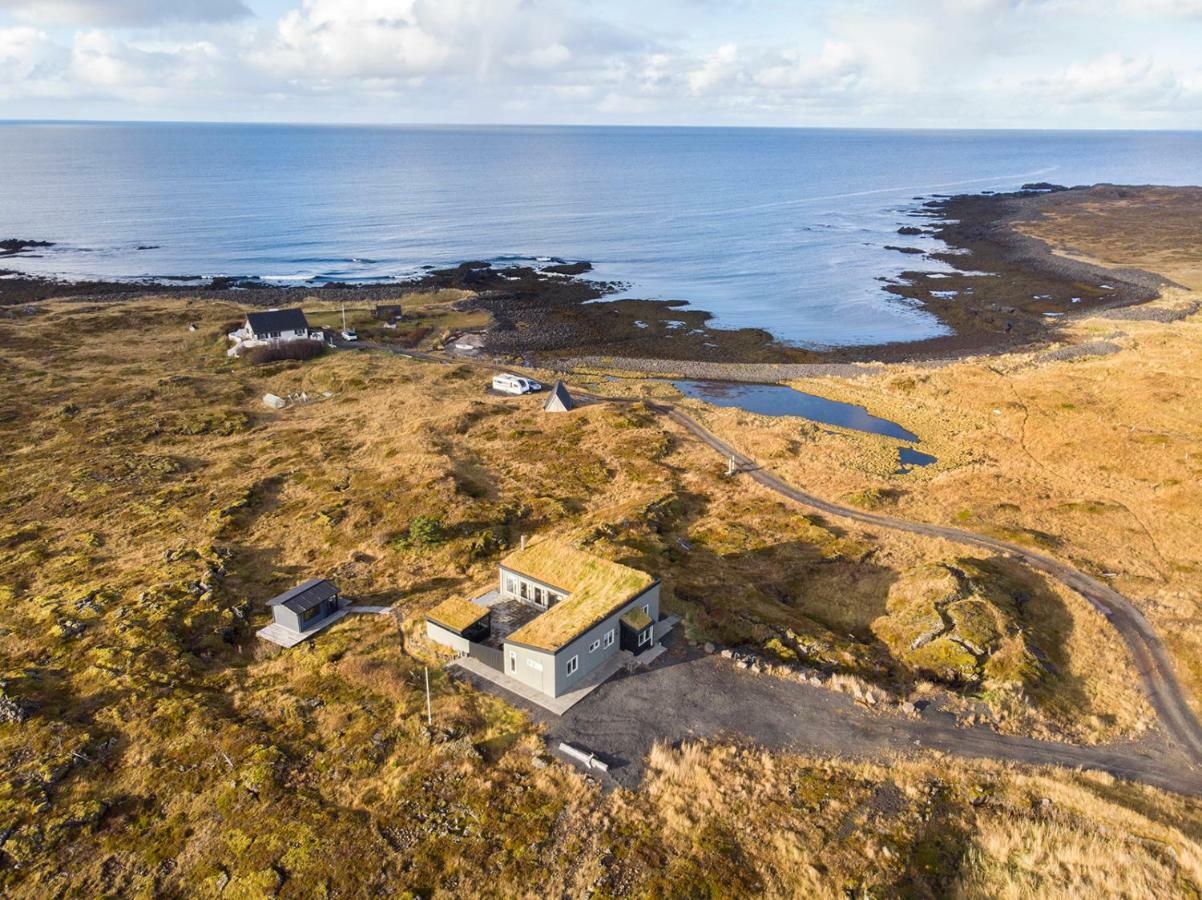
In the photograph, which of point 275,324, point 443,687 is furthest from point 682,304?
point 443,687

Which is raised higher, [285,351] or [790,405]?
[790,405]

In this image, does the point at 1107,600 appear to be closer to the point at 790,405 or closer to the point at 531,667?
the point at 531,667

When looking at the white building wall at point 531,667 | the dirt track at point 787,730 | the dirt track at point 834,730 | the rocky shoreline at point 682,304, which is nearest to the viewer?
the dirt track at point 787,730

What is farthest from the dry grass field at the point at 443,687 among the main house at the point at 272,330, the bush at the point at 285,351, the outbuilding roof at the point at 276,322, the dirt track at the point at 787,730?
the outbuilding roof at the point at 276,322

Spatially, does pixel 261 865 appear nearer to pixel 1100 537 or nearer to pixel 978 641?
pixel 978 641

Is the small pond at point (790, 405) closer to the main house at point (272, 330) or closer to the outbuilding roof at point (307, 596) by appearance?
the main house at point (272, 330)

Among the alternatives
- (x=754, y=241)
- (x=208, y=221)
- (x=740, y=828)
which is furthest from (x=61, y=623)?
(x=208, y=221)
